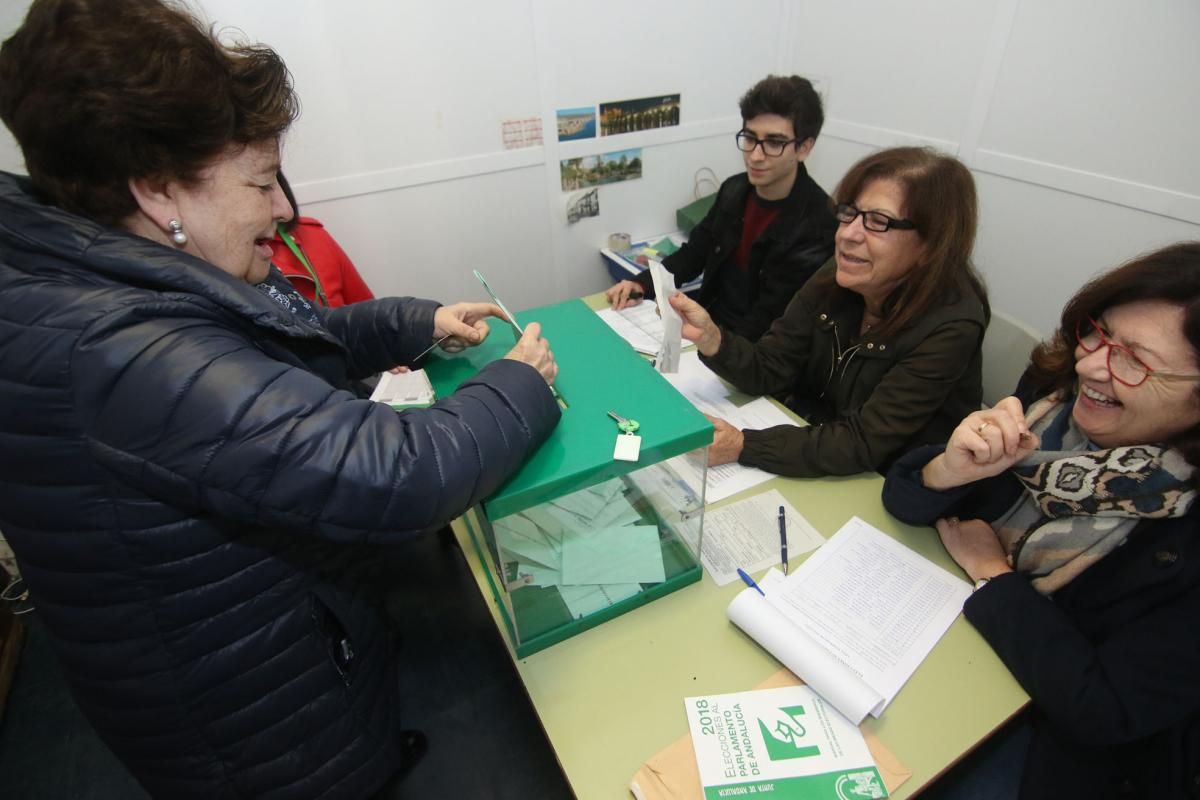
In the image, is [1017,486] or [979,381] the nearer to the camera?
[1017,486]

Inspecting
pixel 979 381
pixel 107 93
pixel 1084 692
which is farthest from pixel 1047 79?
pixel 107 93

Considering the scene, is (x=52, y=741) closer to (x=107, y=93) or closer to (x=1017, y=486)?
(x=107, y=93)

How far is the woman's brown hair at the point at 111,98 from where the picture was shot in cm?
64

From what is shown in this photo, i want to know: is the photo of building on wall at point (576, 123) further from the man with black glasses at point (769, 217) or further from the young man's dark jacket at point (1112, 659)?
the young man's dark jacket at point (1112, 659)

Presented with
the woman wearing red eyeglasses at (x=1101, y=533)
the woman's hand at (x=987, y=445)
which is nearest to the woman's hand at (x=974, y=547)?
→ the woman wearing red eyeglasses at (x=1101, y=533)

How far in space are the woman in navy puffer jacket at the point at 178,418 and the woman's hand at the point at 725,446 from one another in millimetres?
614

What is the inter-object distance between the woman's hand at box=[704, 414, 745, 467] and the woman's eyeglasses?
68 centimetres

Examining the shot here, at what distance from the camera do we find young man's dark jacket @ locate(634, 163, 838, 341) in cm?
205

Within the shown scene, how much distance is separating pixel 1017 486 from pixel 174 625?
1512 mm

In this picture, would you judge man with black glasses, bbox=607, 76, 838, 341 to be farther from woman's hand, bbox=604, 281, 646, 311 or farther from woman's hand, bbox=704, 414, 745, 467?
woman's hand, bbox=704, 414, 745, 467

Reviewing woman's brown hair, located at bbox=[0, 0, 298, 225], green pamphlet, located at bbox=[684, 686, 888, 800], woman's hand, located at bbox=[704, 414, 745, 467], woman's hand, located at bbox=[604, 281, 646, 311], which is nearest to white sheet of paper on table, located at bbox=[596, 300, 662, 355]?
woman's hand, located at bbox=[604, 281, 646, 311]

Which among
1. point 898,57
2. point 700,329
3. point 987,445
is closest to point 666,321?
point 700,329

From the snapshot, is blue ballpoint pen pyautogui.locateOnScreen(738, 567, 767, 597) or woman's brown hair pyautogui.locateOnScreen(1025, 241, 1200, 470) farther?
blue ballpoint pen pyautogui.locateOnScreen(738, 567, 767, 597)

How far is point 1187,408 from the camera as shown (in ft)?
3.12
